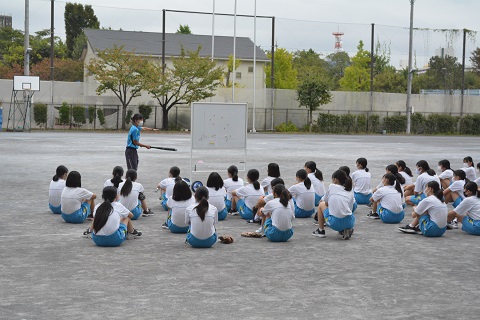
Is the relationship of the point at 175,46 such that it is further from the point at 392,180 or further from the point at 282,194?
the point at 282,194

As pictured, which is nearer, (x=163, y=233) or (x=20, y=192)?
(x=163, y=233)

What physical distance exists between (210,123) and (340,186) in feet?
23.0

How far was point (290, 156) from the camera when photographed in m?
27.0

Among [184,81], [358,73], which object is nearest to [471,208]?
[184,81]

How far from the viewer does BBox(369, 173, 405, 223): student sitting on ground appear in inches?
490

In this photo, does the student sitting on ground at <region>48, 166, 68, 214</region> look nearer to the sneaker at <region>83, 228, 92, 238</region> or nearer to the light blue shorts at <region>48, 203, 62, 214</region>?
the light blue shorts at <region>48, 203, 62, 214</region>

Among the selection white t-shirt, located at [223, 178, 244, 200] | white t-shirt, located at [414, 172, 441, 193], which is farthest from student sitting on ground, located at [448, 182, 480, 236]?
white t-shirt, located at [223, 178, 244, 200]

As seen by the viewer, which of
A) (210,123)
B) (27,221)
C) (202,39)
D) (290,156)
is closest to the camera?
(27,221)

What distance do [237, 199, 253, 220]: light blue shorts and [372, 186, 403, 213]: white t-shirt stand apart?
7.67 ft

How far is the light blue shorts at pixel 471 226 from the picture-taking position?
1151cm

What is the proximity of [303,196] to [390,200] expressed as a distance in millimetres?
1560

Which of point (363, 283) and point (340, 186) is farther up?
point (340, 186)

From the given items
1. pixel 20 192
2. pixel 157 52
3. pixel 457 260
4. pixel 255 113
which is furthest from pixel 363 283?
pixel 157 52

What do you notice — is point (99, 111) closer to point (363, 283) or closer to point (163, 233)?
point (163, 233)
